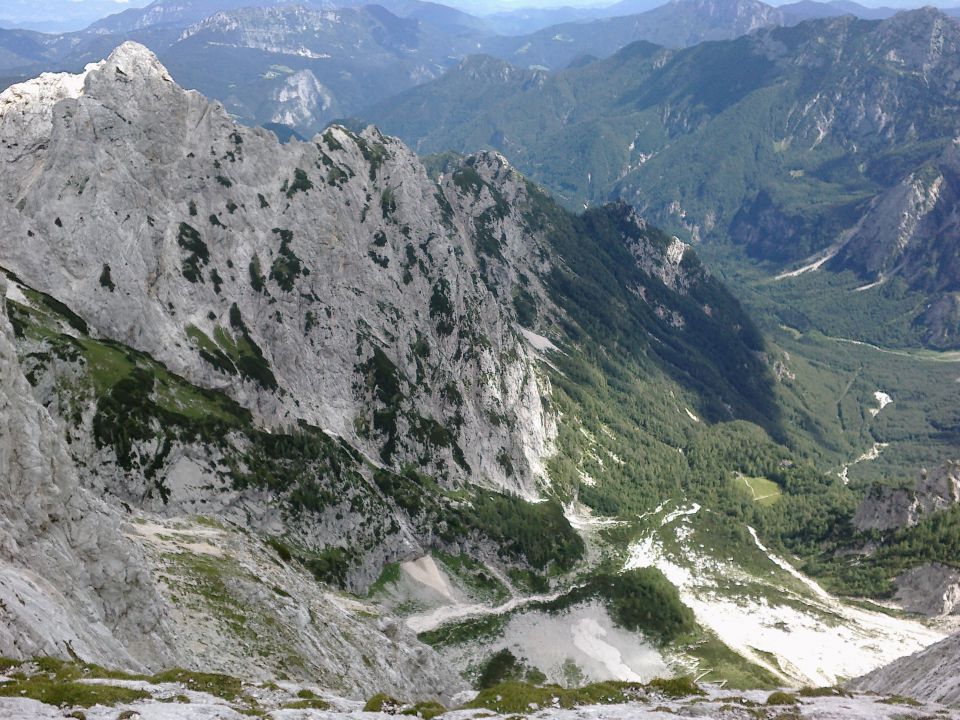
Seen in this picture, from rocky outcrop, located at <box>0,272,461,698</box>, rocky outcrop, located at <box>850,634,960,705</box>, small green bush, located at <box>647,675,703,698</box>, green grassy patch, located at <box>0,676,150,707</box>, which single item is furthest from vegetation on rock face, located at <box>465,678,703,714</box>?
green grassy patch, located at <box>0,676,150,707</box>

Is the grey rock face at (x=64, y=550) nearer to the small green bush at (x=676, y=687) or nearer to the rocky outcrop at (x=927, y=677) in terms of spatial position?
the small green bush at (x=676, y=687)

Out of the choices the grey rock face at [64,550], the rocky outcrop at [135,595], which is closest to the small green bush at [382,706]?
the grey rock face at [64,550]

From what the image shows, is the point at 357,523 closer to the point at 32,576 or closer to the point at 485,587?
the point at 485,587

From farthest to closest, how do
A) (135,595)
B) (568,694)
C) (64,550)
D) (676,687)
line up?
(135,595) < (64,550) < (676,687) < (568,694)

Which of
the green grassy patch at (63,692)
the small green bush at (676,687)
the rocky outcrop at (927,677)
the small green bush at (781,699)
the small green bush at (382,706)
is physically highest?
the green grassy patch at (63,692)

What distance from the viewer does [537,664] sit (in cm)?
16388

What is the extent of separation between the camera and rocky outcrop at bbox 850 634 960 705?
2954 inches

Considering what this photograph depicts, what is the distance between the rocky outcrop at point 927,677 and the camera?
2954 inches

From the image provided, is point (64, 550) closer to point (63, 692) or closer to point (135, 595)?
point (135, 595)

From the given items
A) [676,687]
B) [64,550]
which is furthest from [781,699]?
[64,550]

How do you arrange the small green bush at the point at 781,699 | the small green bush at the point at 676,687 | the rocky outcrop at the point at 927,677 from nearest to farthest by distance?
the small green bush at the point at 781,699
the small green bush at the point at 676,687
the rocky outcrop at the point at 927,677

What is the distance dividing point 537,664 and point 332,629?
7569 cm

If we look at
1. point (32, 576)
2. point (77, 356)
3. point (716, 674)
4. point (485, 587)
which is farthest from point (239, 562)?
point (716, 674)

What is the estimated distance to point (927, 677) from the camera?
3514 inches
